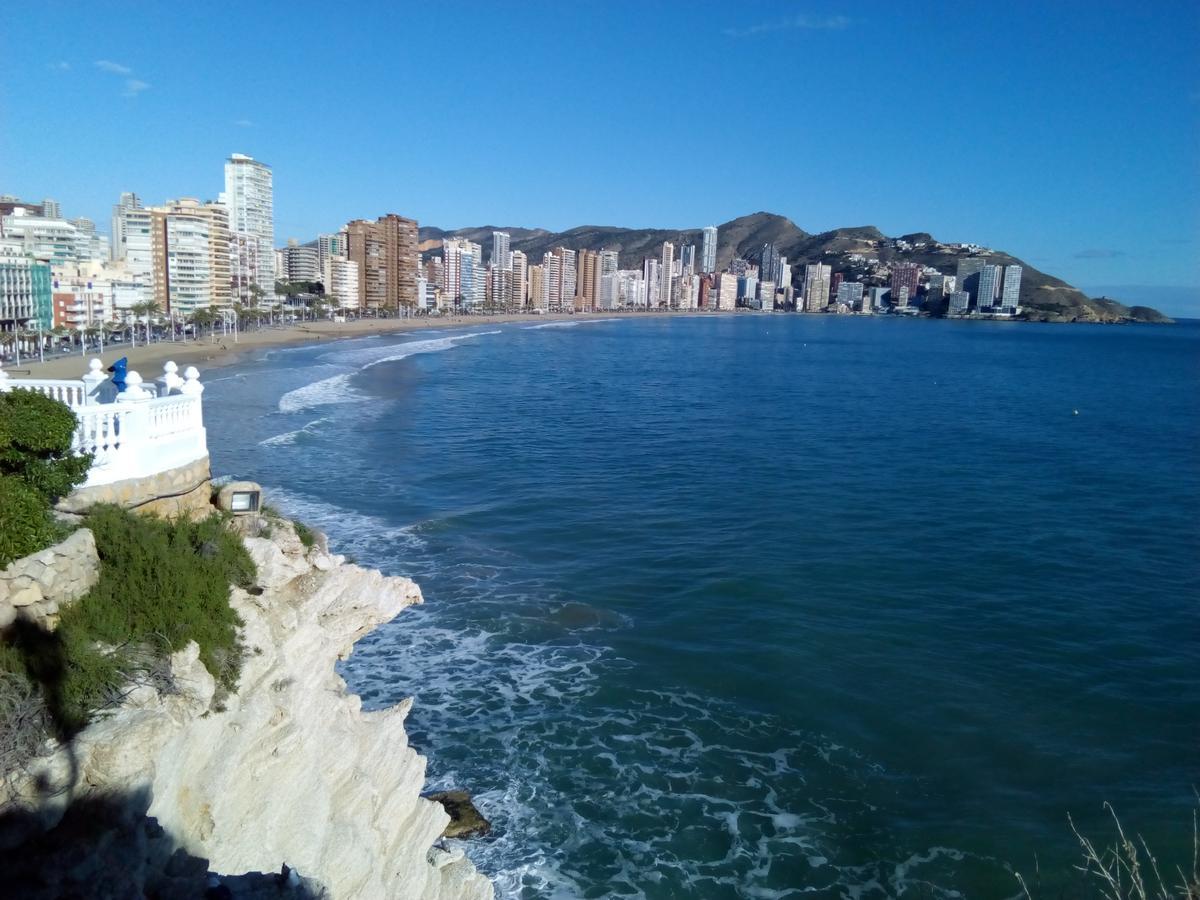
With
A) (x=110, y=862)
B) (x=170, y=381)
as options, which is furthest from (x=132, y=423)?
(x=110, y=862)

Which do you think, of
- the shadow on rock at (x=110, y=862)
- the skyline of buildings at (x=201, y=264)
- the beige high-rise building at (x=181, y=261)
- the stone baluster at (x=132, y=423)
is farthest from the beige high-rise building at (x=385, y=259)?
the shadow on rock at (x=110, y=862)

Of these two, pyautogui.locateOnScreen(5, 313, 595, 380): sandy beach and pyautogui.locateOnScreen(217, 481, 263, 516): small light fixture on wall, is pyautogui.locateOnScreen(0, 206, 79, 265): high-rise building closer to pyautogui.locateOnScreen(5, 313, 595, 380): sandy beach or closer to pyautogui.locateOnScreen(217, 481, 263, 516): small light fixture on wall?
pyautogui.locateOnScreen(5, 313, 595, 380): sandy beach

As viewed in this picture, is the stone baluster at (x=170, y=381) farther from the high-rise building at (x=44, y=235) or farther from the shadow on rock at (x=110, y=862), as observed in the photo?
the high-rise building at (x=44, y=235)

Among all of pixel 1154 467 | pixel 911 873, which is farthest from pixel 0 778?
pixel 1154 467

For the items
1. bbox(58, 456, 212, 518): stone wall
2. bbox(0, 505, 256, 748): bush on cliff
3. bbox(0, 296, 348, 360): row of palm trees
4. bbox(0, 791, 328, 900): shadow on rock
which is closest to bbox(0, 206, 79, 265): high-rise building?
bbox(0, 296, 348, 360): row of palm trees

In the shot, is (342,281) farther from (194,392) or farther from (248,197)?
(194,392)

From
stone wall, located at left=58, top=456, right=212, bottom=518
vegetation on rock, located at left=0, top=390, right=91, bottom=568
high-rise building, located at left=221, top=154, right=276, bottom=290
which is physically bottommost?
stone wall, located at left=58, top=456, right=212, bottom=518
